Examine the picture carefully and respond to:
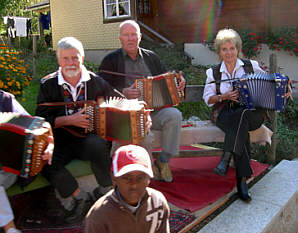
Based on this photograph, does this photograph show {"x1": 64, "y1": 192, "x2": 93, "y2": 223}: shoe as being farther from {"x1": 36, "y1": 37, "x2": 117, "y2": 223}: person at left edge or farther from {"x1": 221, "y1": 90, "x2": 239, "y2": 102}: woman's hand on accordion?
{"x1": 221, "y1": 90, "x2": 239, "y2": 102}: woman's hand on accordion

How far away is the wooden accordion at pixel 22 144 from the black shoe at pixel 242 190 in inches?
77.0

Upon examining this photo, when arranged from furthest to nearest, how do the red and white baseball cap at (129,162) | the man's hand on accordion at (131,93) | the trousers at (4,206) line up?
1. the man's hand on accordion at (131,93)
2. the trousers at (4,206)
3. the red and white baseball cap at (129,162)

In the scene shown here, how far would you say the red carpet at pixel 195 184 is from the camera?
11.0ft

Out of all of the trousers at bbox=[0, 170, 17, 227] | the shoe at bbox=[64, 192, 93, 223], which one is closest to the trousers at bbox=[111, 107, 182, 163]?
the shoe at bbox=[64, 192, 93, 223]

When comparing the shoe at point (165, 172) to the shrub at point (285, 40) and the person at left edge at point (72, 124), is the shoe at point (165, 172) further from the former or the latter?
the shrub at point (285, 40)

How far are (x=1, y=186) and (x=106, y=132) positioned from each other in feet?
3.13

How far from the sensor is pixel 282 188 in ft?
12.1

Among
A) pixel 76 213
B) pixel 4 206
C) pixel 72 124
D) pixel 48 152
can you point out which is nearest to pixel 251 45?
pixel 72 124

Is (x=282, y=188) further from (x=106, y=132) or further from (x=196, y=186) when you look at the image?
(x=106, y=132)

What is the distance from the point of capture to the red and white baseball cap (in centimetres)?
178

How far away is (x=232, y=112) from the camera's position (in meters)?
3.68

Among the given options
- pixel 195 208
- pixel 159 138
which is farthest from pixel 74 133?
pixel 195 208

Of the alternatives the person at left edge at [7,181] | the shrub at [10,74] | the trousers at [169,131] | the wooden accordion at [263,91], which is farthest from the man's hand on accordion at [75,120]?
the shrub at [10,74]

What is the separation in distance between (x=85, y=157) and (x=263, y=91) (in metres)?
1.98
